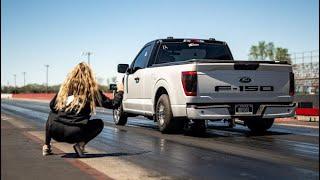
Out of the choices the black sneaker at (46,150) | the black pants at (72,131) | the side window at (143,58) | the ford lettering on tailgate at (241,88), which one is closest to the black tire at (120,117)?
the side window at (143,58)

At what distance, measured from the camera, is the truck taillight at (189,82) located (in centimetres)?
986

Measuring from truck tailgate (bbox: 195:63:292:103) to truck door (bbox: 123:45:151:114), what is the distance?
101 inches

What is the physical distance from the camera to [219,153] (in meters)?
7.93

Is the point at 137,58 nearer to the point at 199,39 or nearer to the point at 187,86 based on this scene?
the point at 199,39

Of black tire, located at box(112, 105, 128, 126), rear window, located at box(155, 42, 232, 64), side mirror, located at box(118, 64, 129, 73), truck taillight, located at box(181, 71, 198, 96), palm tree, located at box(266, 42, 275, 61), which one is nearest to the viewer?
truck taillight, located at box(181, 71, 198, 96)

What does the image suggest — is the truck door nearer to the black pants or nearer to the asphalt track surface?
the asphalt track surface

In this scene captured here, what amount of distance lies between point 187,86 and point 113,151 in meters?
2.26

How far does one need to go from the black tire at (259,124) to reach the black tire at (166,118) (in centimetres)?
170

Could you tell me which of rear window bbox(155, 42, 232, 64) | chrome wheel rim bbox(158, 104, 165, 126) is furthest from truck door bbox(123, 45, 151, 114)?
chrome wheel rim bbox(158, 104, 165, 126)

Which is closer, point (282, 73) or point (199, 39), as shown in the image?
point (282, 73)

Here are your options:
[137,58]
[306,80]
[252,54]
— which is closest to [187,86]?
[137,58]

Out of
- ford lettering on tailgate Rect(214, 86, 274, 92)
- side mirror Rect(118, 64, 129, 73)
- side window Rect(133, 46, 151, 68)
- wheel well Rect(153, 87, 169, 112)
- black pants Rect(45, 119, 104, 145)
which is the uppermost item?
side window Rect(133, 46, 151, 68)

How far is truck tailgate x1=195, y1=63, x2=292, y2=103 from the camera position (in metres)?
9.91

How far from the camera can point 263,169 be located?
6445 mm
